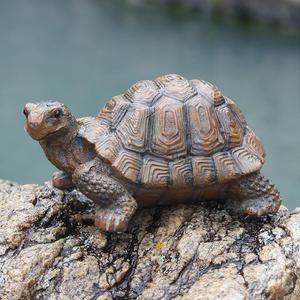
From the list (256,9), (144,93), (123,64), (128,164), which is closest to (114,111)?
(144,93)

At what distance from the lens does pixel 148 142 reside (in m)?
1.99

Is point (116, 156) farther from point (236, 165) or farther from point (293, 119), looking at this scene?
point (293, 119)

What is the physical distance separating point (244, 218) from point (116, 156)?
1.87 ft

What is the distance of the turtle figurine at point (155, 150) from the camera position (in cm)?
196

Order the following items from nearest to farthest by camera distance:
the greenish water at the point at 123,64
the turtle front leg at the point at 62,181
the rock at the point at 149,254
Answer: the rock at the point at 149,254
the turtle front leg at the point at 62,181
the greenish water at the point at 123,64

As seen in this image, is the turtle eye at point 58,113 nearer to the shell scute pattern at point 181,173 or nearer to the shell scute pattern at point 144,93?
the shell scute pattern at point 144,93

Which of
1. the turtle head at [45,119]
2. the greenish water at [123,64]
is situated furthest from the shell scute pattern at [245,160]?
the greenish water at [123,64]

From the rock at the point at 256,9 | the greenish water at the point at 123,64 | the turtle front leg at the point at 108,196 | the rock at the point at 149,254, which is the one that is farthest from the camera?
the rock at the point at 256,9

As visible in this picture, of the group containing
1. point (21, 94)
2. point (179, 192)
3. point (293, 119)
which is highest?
point (293, 119)

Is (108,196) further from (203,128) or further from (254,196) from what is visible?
(254,196)

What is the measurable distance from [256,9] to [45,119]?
22.7 ft

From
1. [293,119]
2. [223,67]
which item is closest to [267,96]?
[293,119]

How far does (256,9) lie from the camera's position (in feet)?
27.2

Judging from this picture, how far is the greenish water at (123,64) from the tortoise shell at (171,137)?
2613mm
